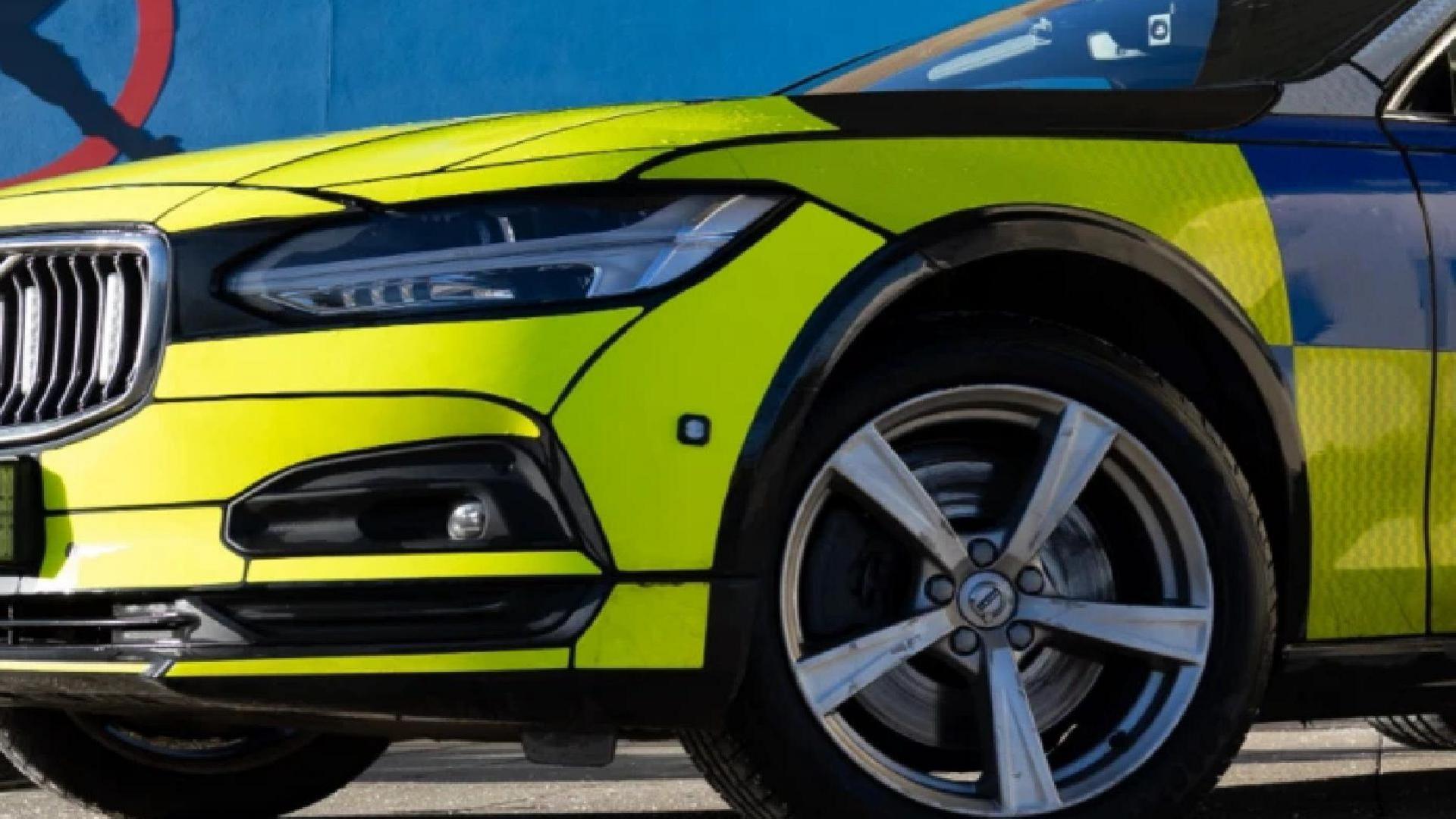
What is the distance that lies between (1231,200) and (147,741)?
212cm

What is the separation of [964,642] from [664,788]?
2158mm

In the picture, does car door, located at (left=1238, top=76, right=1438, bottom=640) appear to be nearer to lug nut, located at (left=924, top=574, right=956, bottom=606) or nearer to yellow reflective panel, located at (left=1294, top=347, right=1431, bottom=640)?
yellow reflective panel, located at (left=1294, top=347, right=1431, bottom=640)

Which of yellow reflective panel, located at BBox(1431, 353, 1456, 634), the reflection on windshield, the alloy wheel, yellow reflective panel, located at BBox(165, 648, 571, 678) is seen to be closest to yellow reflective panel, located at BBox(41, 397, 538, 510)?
yellow reflective panel, located at BBox(165, 648, 571, 678)

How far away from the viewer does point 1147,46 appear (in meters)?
3.98

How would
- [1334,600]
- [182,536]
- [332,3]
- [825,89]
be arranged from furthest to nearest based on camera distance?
[332,3] < [825,89] < [1334,600] < [182,536]

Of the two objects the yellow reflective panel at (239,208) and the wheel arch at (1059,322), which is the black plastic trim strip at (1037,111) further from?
the yellow reflective panel at (239,208)

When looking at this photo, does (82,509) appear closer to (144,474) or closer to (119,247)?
(144,474)

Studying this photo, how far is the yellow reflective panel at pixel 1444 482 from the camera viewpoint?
347 centimetres

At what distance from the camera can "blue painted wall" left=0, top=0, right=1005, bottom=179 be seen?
13.3 m

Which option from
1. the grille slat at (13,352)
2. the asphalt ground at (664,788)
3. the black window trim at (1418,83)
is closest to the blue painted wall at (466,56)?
the asphalt ground at (664,788)

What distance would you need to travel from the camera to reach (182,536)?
295 cm

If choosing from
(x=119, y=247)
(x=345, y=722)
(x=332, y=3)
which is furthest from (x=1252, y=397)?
(x=332, y=3)

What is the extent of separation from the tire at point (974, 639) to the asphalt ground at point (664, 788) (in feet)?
2.43

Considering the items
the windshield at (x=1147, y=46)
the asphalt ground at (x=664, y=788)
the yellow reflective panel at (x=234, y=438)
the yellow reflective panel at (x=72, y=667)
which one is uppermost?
the windshield at (x=1147, y=46)
